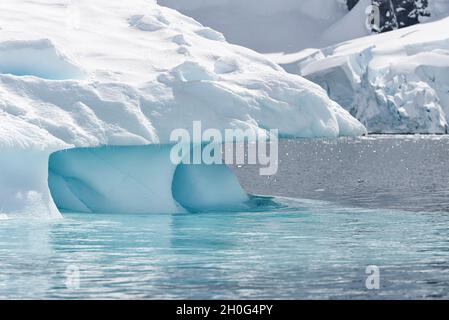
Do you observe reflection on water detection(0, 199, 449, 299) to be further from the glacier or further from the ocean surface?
the glacier

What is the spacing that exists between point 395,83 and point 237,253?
60.5m

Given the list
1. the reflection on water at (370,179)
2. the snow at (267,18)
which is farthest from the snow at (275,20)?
the reflection on water at (370,179)

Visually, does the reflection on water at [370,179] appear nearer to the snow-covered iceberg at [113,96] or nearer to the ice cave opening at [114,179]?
the snow-covered iceberg at [113,96]

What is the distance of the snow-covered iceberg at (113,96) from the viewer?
1686 centimetres

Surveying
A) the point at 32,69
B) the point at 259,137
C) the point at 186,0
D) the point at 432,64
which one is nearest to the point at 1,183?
the point at 32,69

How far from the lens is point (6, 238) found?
1482 cm

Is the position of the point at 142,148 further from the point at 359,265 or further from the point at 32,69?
the point at 359,265

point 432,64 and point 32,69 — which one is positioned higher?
point 432,64

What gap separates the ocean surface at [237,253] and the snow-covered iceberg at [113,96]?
0.94 metres

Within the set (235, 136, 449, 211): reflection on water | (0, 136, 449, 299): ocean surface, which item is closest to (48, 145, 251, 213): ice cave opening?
(0, 136, 449, 299): ocean surface

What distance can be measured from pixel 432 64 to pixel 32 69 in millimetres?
58172

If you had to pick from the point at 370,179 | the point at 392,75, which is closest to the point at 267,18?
the point at 392,75

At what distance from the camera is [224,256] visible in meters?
13.4

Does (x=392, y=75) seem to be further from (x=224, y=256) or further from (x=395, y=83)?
(x=224, y=256)
